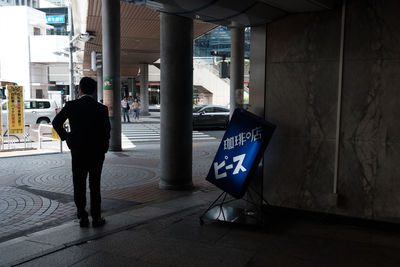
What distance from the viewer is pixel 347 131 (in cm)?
505

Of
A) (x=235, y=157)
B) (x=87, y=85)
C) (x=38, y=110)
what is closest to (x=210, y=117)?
(x=38, y=110)

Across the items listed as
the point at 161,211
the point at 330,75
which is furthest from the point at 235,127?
the point at 161,211

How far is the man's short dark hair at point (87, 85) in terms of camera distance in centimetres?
495

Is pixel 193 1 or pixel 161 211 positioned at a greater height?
pixel 193 1

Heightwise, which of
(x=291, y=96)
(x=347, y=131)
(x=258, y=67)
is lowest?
(x=347, y=131)

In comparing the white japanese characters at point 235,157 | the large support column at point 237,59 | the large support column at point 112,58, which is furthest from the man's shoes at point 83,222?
the large support column at point 237,59

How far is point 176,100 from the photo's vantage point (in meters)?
7.34

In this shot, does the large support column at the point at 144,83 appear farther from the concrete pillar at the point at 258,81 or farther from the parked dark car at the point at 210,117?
the concrete pillar at the point at 258,81

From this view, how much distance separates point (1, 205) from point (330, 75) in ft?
18.6

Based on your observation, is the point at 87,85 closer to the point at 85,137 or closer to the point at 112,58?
the point at 85,137

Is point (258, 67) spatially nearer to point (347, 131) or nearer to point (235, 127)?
point (235, 127)

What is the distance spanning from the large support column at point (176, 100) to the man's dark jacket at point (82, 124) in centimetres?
255

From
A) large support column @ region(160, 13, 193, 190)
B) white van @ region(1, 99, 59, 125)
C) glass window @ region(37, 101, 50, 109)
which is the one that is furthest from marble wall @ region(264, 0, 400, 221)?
glass window @ region(37, 101, 50, 109)

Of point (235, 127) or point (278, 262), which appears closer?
point (278, 262)
